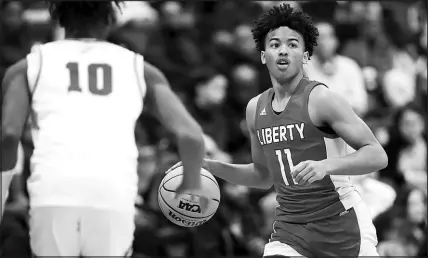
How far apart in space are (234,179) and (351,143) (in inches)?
38.0

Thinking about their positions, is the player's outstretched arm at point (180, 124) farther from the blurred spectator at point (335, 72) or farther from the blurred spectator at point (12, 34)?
the blurred spectator at point (12, 34)

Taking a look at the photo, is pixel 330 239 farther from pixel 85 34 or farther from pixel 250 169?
pixel 85 34

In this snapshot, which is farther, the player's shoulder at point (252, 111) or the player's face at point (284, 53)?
the player's shoulder at point (252, 111)

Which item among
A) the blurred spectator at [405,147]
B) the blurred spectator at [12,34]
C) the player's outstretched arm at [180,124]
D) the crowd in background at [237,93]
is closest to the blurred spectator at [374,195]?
the crowd in background at [237,93]

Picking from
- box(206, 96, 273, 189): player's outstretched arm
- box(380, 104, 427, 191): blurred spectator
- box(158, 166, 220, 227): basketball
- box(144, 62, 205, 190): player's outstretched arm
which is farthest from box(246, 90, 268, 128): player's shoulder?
box(380, 104, 427, 191): blurred spectator

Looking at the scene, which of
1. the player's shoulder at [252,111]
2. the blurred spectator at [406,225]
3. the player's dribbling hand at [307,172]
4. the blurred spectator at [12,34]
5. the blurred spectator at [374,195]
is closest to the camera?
the player's dribbling hand at [307,172]

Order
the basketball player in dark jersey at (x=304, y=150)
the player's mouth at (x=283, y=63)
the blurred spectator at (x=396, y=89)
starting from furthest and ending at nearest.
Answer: the blurred spectator at (x=396, y=89) → the player's mouth at (x=283, y=63) → the basketball player in dark jersey at (x=304, y=150)

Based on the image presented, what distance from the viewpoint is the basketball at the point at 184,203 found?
4598mm

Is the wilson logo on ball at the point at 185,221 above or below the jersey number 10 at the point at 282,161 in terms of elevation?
below

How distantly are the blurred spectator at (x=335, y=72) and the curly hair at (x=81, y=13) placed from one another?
4223mm

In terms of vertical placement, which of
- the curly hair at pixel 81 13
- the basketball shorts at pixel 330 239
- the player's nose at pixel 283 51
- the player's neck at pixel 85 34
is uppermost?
the curly hair at pixel 81 13

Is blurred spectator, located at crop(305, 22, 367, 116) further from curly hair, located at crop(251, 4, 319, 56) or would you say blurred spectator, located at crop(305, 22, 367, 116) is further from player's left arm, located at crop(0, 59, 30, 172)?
player's left arm, located at crop(0, 59, 30, 172)

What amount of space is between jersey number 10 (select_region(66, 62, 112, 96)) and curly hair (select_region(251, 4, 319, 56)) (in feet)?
4.50

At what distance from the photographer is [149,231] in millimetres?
7461
